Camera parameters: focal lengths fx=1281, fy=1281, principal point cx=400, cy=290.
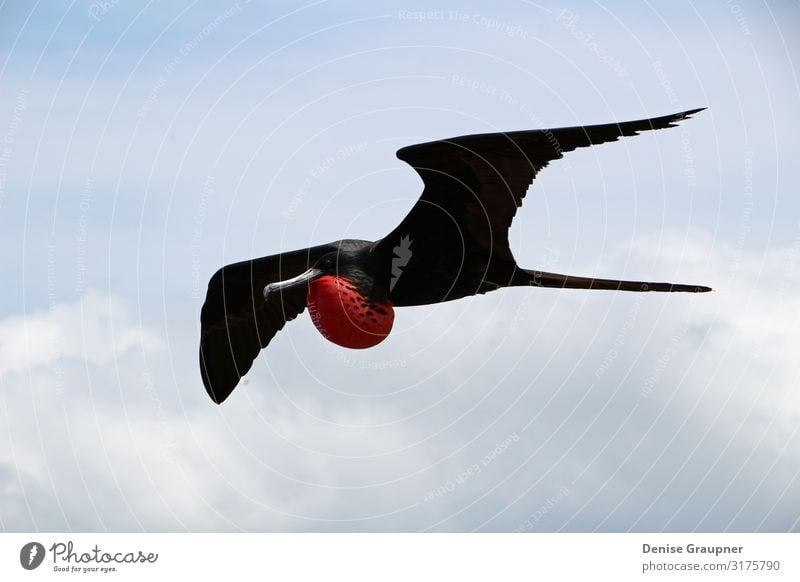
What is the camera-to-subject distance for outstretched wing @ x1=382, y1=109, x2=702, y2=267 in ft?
24.2

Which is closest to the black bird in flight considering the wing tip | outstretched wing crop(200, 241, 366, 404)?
outstretched wing crop(200, 241, 366, 404)

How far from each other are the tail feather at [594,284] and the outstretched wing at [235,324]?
205 centimetres

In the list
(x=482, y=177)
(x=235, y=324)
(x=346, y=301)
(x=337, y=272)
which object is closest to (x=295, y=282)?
(x=337, y=272)

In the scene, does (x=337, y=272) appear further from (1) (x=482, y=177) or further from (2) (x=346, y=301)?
(1) (x=482, y=177)

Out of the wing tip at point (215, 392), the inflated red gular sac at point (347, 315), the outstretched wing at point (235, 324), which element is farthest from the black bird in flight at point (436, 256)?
the wing tip at point (215, 392)

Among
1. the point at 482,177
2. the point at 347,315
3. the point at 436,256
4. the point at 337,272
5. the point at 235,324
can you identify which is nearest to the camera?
the point at 482,177

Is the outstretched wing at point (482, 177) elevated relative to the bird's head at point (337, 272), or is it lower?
elevated

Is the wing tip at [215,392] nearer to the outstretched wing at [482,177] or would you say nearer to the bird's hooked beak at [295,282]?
the bird's hooked beak at [295,282]

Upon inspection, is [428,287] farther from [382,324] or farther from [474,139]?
[474,139]
